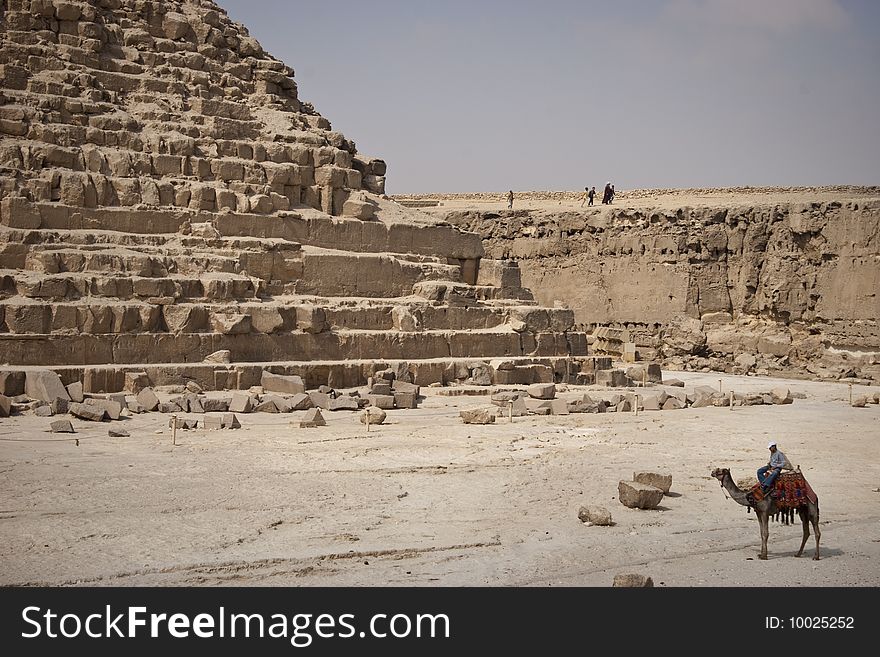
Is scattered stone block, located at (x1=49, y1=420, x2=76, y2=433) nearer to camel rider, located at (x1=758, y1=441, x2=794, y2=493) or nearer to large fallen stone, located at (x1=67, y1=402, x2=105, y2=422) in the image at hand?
large fallen stone, located at (x1=67, y1=402, x2=105, y2=422)

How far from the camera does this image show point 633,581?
7.25 meters

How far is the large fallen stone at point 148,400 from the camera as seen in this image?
16484 millimetres

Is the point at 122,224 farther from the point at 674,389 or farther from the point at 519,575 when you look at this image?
the point at 519,575

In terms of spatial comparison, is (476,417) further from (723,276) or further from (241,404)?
(723,276)

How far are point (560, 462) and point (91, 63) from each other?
15380mm

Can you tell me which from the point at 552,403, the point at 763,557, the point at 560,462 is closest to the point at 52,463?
the point at 560,462

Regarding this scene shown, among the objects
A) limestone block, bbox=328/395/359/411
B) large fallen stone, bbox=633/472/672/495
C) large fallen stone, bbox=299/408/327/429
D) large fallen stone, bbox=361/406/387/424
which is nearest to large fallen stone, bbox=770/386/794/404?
limestone block, bbox=328/395/359/411

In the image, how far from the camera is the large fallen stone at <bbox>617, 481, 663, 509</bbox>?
33.6 feet

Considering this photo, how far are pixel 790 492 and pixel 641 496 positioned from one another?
2052 mm

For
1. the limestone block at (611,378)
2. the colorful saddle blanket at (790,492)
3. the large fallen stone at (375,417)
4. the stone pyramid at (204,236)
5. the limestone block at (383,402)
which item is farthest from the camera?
the limestone block at (611,378)

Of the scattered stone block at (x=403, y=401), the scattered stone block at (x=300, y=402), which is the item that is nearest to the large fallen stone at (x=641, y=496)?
the scattered stone block at (x=300, y=402)

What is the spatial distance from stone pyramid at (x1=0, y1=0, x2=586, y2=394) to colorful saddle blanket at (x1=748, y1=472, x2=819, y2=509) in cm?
1212

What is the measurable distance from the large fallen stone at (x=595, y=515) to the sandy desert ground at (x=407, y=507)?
0.10 m

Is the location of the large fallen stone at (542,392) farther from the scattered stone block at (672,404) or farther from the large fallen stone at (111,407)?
the large fallen stone at (111,407)
